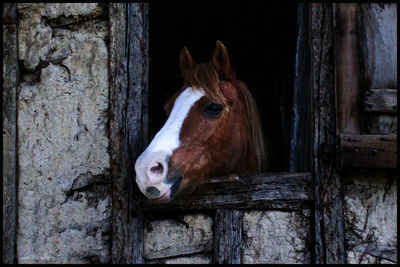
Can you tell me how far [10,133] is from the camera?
8.51 ft

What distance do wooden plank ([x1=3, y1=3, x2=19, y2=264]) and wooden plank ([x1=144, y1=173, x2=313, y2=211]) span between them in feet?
3.06

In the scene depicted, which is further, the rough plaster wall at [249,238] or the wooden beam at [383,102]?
the rough plaster wall at [249,238]

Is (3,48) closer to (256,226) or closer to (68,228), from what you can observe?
(68,228)

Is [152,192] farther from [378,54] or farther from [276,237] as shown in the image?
[378,54]

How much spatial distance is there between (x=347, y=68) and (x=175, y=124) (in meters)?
1.12

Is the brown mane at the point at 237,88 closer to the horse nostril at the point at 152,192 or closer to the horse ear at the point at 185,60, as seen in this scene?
the horse ear at the point at 185,60

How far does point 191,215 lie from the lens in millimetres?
2547

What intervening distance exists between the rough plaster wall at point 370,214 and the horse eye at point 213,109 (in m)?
0.92

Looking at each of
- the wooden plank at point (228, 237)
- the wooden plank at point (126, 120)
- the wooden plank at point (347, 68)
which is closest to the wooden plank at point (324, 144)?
the wooden plank at point (347, 68)

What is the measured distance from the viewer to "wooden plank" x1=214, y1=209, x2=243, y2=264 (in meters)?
2.44

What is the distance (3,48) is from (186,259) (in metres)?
1.95

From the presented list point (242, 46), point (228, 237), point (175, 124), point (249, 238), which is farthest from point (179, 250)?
point (242, 46)

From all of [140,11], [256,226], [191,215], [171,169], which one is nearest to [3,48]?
[140,11]

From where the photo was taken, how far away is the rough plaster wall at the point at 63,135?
2.58 metres
